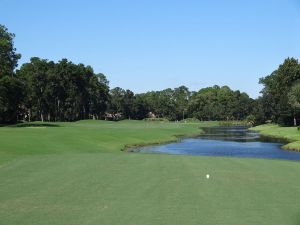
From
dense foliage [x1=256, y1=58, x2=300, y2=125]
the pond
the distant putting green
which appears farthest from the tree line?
the distant putting green

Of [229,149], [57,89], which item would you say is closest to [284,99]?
[229,149]

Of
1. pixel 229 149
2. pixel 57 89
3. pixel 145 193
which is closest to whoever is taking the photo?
pixel 145 193

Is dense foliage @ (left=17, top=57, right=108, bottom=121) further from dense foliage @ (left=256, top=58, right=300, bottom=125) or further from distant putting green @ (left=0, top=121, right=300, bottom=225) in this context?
distant putting green @ (left=0, top=121, right=300, bottom=225)

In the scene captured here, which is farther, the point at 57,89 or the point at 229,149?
the point at 57,89

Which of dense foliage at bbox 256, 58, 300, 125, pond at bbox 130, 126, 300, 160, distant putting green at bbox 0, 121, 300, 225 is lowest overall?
pond at bbox 130, 126, 300, 160

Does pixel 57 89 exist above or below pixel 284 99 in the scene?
above

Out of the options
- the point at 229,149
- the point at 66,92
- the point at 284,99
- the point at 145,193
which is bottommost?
the point at 229,149

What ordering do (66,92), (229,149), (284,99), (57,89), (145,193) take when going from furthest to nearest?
(66,92), (57,89), (284,99), (229,149), (145,193)

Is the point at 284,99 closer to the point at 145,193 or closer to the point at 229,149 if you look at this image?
the point at 229,149

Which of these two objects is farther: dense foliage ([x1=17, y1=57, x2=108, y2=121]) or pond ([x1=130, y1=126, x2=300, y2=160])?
dense foliage ([x1=17, y1=57, x2=108, y2=121])

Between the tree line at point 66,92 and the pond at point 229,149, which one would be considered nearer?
the pond at point 229,149

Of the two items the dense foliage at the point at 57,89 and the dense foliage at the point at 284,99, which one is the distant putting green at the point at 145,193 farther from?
the dense foliage at the point at 57,89

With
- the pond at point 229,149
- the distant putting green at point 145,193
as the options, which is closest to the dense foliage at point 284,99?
the pond at point 229,149

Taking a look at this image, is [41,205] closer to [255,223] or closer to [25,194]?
[25,194]
